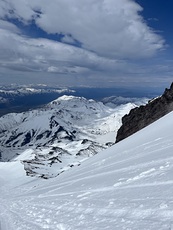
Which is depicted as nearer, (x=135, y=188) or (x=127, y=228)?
(x=127, y=228)

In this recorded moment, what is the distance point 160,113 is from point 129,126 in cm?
1671

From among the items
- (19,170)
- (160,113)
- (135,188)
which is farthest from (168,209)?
(19,170)

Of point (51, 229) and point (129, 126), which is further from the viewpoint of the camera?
point (129, 126)

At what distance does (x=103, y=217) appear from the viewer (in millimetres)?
9805

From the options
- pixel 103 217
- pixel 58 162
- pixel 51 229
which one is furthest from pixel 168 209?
pixel 58 162

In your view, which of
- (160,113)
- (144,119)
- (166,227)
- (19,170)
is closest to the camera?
(166,227)

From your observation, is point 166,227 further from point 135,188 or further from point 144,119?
point 144,119

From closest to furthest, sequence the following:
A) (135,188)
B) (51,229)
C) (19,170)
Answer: (51,229), (135,188), (19,170)

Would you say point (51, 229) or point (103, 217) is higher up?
point (103, 217)

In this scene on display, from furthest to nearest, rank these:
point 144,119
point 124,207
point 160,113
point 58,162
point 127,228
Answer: point 58,162, point 144,119, point 160,113, point 124,207, point 127,228

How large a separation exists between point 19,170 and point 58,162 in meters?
40.8

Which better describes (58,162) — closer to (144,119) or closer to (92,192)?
(144,119)

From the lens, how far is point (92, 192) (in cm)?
1488

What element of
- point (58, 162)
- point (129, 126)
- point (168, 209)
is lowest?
point (58, 162)
